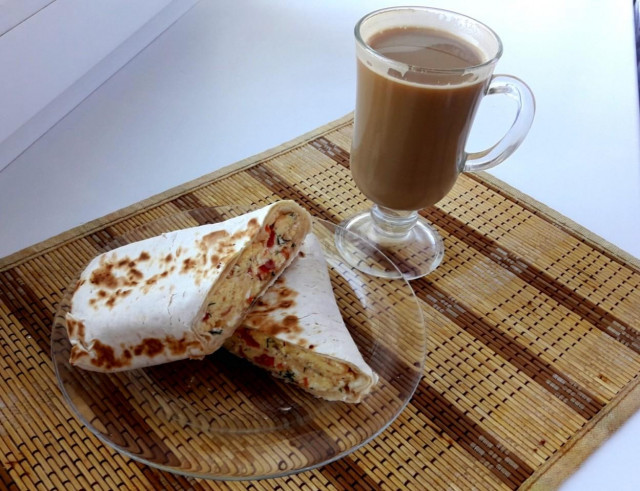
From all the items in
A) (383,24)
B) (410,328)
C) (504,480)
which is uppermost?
(383,24)

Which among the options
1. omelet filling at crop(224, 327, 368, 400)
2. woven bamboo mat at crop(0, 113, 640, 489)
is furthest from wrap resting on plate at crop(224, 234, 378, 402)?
woven bamboo mat at crop(0, 113, 640, 489)

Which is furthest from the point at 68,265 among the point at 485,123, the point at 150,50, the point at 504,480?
the point at 485,123

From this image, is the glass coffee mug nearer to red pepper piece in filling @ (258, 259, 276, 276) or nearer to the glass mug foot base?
the glass mug foot base

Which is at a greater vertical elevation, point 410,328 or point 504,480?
point 410,328

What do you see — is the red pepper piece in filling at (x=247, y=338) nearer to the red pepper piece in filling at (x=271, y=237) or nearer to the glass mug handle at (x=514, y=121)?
the red pepper piece in filling at (x=271, y=237)

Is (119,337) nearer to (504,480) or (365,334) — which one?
(365,334)

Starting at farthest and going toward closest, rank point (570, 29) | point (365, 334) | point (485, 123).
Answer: point (570, 29), point (485, 123), point (365, 334)

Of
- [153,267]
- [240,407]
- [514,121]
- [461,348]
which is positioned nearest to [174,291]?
[153,267]

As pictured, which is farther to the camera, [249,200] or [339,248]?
[249,200]

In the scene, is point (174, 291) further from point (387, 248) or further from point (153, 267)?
point (387, 248)
